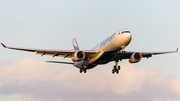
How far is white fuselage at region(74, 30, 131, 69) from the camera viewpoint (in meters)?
42.0

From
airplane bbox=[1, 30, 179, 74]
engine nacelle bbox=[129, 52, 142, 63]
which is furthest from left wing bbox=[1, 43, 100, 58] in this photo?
engine nacelle bbox=[129, 52, 142, 63]

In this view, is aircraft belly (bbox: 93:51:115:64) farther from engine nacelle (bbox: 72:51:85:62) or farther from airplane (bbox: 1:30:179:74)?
→ engine nacelle (bbox: 72:51:85:62)

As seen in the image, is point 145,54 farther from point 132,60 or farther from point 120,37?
point 120,37

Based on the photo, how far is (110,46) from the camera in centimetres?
4400

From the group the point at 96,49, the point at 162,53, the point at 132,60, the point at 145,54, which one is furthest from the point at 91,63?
the point at 162,53

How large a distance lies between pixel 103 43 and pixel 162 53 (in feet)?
46.4

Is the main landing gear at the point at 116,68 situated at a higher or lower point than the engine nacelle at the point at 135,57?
lower

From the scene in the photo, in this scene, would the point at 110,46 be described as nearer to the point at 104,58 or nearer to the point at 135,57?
the point at 104,58

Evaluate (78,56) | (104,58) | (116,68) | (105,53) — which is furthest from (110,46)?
(116,68)

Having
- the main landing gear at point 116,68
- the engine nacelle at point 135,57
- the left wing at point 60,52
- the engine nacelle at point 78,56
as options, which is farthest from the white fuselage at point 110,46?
the engine nacelle at point 135,57

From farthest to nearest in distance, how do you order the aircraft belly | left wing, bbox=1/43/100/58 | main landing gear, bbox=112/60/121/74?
main landing gear, bbox=112/60/121/74
left wing, bbox=1/43/100/58
the aircraft belly

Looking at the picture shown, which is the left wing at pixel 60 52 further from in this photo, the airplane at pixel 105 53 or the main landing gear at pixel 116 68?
the main landing gear at pixel 116 68

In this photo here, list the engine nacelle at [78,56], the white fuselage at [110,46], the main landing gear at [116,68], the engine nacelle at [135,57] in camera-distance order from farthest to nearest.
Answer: the main landing gear at [116,68], the engine nacelle at [135,57], the engine nacelle at [78,56], the white fuselage at [110,46]

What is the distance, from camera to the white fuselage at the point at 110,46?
42.0 m
